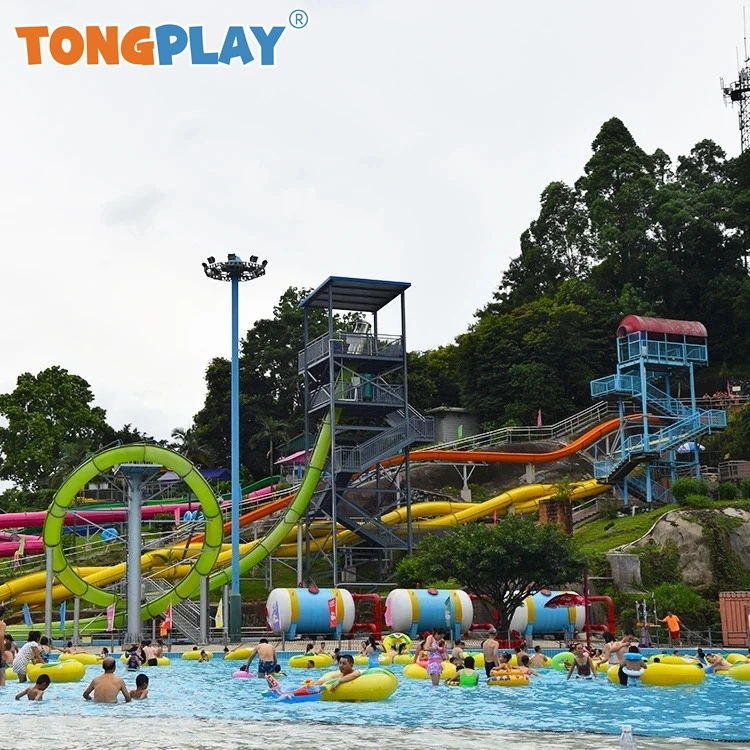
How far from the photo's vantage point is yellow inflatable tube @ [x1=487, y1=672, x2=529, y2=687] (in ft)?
79.4

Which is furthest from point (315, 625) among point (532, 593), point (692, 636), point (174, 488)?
point (174, 488)

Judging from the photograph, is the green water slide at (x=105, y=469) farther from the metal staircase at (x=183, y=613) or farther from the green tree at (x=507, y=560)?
the green tree at (x=507, y=560)

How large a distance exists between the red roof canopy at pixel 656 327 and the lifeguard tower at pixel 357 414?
1065cm

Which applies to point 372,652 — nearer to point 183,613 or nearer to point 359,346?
point 183,613

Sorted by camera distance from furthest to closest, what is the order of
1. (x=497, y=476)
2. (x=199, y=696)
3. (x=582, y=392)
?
(x=582, y=392), (x=497, y=476), (x=199, y=696)

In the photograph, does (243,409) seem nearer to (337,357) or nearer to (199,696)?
(337,357)

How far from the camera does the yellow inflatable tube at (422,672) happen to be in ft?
83.9

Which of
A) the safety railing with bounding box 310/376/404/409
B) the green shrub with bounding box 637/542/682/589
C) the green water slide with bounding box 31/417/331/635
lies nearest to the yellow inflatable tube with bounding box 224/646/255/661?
the green water slide with bounding box 31/417/331/635

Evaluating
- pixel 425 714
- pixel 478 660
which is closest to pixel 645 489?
pixel 478 660

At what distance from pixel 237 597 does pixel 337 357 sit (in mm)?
11333

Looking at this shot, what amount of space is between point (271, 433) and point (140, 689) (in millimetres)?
48937

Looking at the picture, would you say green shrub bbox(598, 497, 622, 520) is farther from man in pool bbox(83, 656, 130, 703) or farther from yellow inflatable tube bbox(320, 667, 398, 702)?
man in pool bbox(83, 656, 130, 703)

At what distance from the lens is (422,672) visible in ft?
86.4

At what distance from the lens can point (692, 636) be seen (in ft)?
112
